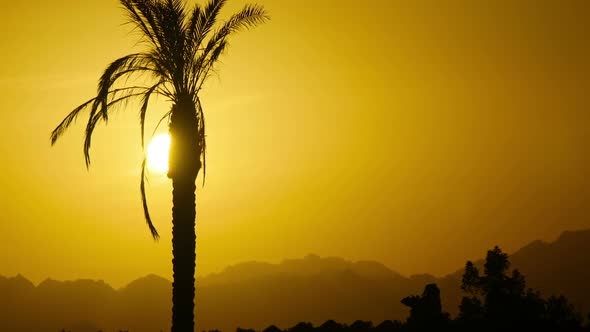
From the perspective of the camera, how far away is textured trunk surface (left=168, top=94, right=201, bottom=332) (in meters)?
21.5

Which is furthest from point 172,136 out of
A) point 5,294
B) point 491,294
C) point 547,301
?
point 5,294

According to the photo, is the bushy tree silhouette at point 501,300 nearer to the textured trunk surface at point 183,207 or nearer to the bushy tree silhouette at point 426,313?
the bushy tree silhouette at point 426,313

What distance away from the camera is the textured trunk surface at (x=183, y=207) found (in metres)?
21.5

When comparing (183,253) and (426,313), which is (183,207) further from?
(426,313)

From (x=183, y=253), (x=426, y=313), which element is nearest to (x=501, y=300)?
(x=426, y=313)

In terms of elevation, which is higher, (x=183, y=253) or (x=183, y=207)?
A: (x=183, y=207)

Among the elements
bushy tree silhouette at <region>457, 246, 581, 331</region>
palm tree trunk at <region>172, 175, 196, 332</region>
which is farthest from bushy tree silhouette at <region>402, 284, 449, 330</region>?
palm tree trunk at <region>172, 175, 196, 332</region>

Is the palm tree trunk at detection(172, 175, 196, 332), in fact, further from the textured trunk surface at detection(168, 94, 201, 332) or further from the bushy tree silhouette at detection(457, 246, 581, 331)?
the bushy tree silhouette at detection(457, 246, 581, 331)

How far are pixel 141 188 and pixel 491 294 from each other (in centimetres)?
1284

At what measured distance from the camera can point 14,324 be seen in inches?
7151

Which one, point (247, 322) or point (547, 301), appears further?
point (247, 322)

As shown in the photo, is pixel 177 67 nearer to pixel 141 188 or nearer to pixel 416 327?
pixel 141 188

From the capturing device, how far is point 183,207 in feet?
72.0

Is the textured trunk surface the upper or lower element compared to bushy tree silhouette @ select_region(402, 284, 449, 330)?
upper
